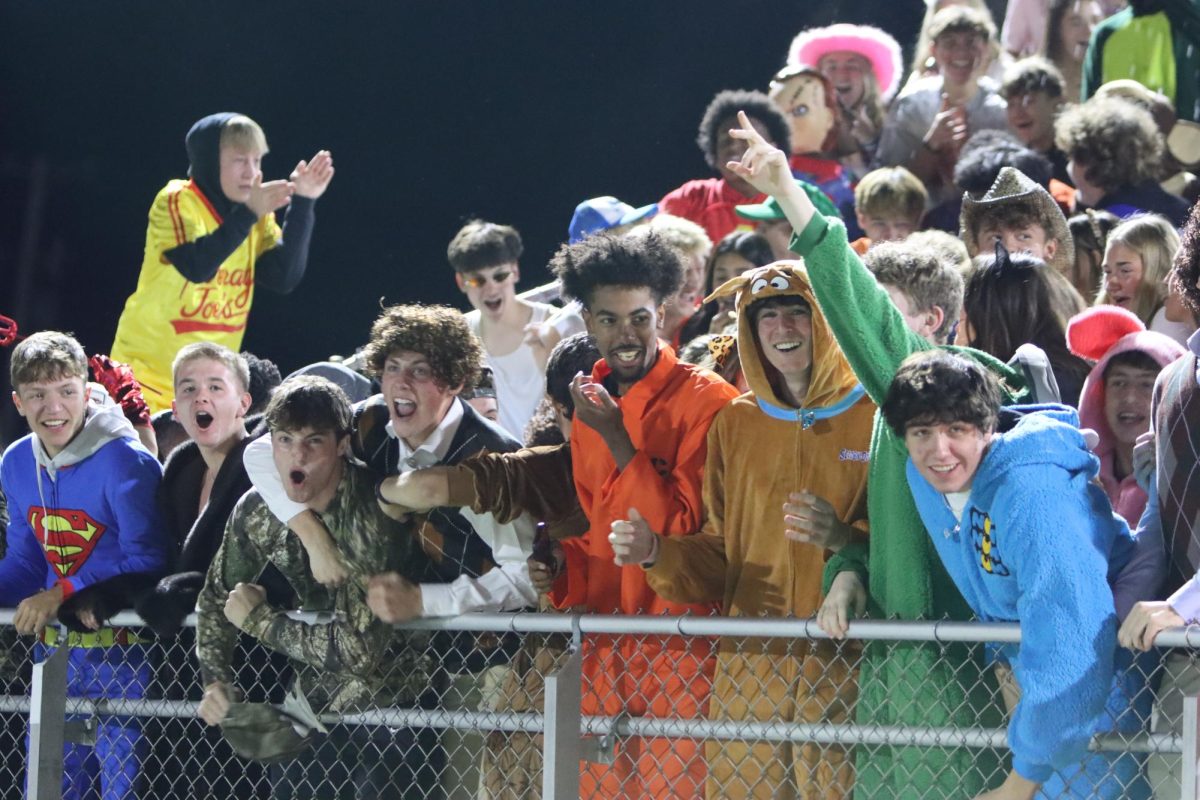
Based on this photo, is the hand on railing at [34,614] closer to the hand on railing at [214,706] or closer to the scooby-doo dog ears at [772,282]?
the hand on railing at [214,706]

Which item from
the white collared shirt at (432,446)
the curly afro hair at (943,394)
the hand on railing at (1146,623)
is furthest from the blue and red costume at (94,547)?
the hand on railing at (1146,623)

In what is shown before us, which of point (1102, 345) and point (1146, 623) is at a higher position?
point (1102, 345)

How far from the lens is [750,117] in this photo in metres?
6.86

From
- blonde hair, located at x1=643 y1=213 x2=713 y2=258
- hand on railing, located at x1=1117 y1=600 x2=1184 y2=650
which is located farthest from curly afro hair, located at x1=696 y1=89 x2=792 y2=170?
hand on railing, located at x1=1117 y1=600 x2=1184 y2=650

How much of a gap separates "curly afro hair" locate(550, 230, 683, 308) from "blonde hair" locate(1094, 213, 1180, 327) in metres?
1.43

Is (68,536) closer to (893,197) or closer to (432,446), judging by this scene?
(432,446)

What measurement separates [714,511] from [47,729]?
162cm

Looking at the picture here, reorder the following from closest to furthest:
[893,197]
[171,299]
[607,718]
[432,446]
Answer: [607,718]
[432,446]
[893,197]
[171,299]

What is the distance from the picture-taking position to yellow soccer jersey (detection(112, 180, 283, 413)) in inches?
278

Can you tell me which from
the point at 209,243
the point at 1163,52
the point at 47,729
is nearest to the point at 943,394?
the point at 47,729

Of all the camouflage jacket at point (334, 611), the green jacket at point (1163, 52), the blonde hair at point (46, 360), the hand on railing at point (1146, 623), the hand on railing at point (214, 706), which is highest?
the green jacket at point (1163, 52)

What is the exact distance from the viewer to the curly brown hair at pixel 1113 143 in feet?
18.4

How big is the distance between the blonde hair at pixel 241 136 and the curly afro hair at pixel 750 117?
1853 mm

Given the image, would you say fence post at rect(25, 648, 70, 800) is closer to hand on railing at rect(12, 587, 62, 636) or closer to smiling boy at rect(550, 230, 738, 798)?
hand on railing at rect(12, 587, 62, 636)
